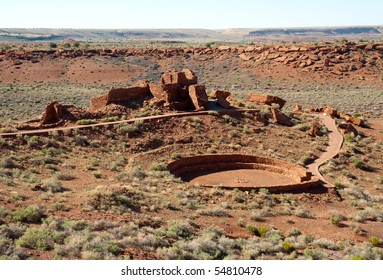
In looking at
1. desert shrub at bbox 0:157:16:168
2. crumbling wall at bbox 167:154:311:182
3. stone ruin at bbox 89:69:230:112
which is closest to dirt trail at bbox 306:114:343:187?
crumbling wall at bbox 167:154:311:182

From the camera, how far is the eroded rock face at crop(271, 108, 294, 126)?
32156mm

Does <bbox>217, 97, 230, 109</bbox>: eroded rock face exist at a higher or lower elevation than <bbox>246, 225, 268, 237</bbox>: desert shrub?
higher

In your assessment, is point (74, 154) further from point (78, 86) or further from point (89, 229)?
point (78, 86)

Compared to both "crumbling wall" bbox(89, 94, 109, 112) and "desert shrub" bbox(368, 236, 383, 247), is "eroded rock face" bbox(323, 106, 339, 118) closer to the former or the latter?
"crumbling wall" bbox(89, 94, 109, 112)

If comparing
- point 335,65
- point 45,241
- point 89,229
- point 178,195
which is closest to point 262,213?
point 178,195

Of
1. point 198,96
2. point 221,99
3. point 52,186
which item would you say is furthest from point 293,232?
point 221,99

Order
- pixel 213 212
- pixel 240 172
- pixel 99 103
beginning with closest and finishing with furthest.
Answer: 1. pixel 213 212
2. pixel 240 172
3. pixel 99 103

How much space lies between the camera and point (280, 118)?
32.3 m

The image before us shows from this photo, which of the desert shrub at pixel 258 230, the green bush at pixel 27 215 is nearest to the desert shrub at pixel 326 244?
the desert shrub at pixel 258 230

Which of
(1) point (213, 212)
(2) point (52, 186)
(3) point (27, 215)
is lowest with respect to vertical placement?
(1) point (213, 212)

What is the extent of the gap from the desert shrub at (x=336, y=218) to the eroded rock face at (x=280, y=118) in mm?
14652

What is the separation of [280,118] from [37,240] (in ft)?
80.2

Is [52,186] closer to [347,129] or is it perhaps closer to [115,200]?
[115,200]

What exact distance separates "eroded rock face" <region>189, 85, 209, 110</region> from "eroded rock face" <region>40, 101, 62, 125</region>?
377 inches
